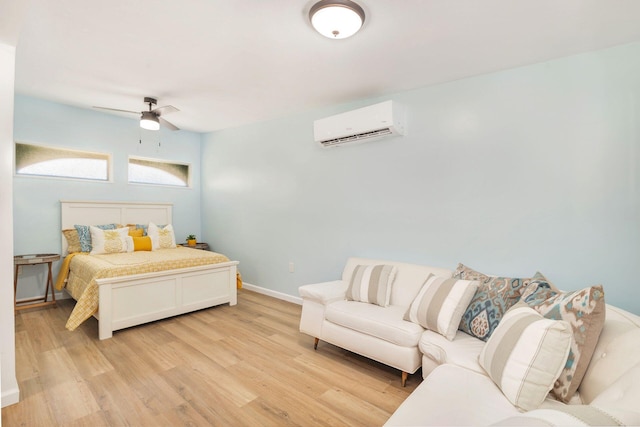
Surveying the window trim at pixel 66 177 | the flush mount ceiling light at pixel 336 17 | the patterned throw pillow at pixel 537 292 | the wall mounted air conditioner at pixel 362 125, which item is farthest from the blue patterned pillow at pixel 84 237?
the patterned throw pillow at pixel 537 292

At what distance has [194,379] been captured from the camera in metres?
2.37

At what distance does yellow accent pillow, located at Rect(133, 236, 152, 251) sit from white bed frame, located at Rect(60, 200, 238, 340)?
607 millimetres

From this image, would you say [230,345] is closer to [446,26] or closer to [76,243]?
[76,243]

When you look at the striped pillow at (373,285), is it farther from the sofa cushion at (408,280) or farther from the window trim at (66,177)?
the window trim at (66,177)

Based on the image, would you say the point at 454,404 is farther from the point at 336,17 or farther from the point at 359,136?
the point at 359,136

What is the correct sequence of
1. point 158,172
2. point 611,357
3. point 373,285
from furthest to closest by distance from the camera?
point 158,172 → point 373,285 → point 611,357

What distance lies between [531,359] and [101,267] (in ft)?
12.1

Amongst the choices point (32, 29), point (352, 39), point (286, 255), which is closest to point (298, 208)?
point (286, 255)

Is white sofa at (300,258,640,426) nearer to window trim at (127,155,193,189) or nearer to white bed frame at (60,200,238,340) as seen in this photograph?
white bed frame at (60,200,238,340)

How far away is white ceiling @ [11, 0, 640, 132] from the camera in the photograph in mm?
1952

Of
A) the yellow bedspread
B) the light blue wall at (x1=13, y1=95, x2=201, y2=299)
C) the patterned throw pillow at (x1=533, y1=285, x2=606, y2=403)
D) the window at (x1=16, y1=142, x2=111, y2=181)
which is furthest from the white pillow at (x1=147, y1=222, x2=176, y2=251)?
the patterned throw pillow at (x1=533, y1=285, x2=606, y2=403)

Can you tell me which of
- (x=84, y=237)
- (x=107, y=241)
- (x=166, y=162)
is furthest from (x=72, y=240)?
(x=166, y=162)

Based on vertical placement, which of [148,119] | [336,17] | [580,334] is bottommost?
[580,334]

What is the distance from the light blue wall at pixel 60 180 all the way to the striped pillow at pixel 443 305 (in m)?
4.57
